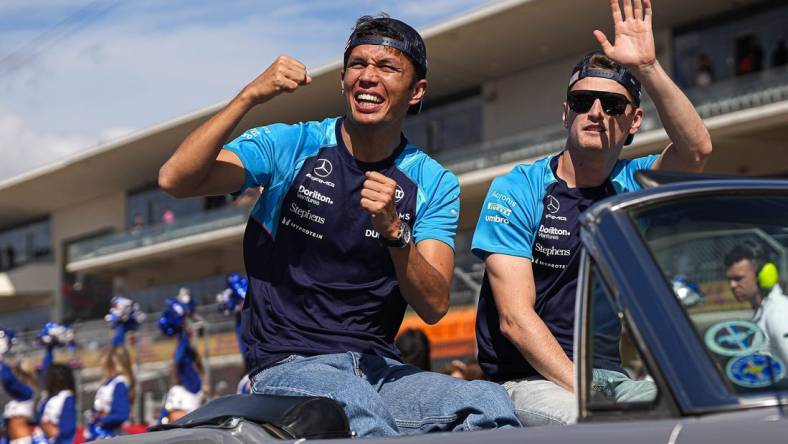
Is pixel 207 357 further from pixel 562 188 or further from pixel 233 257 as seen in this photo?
pixel 233 257

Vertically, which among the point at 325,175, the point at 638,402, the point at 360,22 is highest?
the point at 360,22

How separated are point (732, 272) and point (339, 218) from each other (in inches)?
63.5

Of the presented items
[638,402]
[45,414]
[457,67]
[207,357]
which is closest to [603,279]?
[638,402]

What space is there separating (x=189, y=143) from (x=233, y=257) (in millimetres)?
37863

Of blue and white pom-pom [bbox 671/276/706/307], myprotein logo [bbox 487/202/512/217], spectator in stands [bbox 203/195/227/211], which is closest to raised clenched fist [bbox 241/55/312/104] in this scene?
myprotein logo [bbox 487/202/512/217]

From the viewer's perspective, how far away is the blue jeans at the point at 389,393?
3137 mm

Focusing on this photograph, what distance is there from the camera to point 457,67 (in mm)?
31344

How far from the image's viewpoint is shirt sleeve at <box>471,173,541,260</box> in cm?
384

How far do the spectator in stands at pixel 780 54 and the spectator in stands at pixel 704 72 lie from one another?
1.63 meters

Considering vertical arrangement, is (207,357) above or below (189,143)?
below

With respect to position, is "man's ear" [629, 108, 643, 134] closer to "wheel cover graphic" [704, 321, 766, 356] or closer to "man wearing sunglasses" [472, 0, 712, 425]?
"man wearing sunglasses" [472, 0, 712, 425]

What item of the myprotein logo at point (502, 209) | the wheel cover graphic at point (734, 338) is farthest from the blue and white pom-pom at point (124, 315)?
the wheel cover graphic at point (734, 338)

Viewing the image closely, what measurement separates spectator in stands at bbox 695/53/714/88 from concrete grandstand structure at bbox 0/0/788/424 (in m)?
0.16

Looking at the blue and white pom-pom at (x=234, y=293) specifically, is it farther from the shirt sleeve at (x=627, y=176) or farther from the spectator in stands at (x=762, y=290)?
the spectator in stands at (x=762, y=290)
